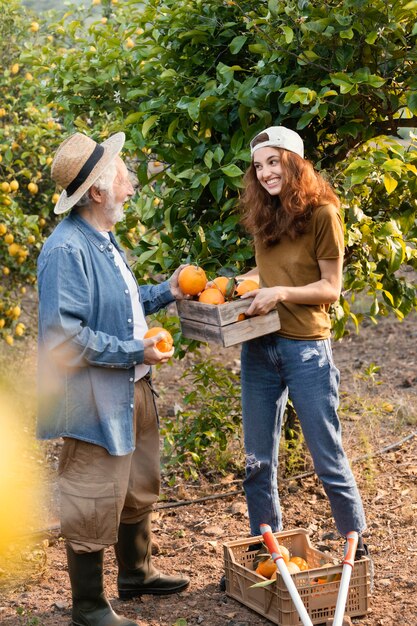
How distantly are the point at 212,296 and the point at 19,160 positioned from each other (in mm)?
3253

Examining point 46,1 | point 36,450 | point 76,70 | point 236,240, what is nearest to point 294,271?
point 236,240

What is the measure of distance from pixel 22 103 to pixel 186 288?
3761mm

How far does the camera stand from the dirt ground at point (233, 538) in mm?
3172

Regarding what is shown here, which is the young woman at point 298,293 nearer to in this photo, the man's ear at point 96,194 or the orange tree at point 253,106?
the orange tree at point 253,106

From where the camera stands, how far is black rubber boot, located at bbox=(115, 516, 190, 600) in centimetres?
322

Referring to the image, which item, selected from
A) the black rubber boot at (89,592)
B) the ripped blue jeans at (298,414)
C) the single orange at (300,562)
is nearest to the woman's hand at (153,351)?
the ripped blue jeans at (298,414)

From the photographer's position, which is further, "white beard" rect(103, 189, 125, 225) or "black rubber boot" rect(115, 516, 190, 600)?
"black rubber boot" rect(115, 516, 190, 600)

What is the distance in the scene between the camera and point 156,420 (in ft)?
10.4

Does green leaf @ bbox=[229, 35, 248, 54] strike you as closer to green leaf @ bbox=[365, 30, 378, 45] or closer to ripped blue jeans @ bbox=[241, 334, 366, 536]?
green leaf @ bbox=[365, 30, 378, 45]

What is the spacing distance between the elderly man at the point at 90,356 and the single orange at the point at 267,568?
0.52m

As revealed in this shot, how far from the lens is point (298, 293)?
112 inches

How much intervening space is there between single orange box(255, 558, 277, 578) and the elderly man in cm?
52

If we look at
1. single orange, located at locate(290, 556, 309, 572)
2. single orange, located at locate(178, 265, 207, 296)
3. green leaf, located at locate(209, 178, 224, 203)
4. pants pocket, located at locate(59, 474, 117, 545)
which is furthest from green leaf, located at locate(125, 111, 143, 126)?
single orange, located at locate(290, 556, 309, 572)

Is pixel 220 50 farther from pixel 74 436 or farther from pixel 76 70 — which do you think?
pixel 74 436
